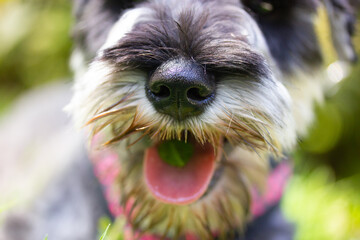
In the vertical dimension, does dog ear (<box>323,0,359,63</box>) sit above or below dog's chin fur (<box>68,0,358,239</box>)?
above

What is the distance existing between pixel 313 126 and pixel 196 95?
130 inches

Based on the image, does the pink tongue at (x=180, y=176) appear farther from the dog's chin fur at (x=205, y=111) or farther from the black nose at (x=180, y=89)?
the black nose at (x=180, y=89)

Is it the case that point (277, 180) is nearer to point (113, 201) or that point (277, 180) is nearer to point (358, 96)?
point (113, 201)

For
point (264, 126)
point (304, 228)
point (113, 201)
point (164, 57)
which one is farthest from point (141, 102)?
point (304, 228)

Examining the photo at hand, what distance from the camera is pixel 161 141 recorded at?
6.50ft

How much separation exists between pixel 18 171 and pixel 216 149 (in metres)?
2.25

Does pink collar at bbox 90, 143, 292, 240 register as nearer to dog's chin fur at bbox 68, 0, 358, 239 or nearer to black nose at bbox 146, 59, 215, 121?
dog's chin fur at bbox 68, 0, 358, 239

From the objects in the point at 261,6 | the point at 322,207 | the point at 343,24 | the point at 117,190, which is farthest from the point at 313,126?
the point at 117,190

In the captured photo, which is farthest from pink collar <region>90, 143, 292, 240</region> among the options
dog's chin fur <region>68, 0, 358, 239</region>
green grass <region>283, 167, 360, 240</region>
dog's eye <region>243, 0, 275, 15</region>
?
dog's eye <region>243, 0, 275, 15</region>

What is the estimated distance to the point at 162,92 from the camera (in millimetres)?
1668

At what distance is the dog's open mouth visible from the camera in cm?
193

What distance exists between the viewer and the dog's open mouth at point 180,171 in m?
1.93

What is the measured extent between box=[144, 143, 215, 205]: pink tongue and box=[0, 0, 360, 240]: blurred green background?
2.58 ft

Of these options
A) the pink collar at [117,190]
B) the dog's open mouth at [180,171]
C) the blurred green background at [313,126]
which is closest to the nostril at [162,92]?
the dog's open mouth at [180,171]
